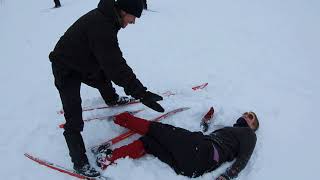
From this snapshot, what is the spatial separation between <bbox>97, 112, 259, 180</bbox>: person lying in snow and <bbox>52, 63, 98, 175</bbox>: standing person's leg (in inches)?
10.9

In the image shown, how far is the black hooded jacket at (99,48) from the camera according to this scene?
340 centimetres

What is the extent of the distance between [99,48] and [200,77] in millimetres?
3161

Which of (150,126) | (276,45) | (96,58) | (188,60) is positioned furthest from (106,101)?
(276,45)

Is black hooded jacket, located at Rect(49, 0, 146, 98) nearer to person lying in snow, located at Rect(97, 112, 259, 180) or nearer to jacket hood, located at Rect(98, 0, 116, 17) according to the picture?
jacket hood, located at Rect(98, 0, 116, 17)

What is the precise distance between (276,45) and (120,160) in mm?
5042

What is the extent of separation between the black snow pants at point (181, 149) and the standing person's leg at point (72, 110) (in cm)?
75

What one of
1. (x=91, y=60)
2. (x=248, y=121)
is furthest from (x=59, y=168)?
(x=248, y=121)

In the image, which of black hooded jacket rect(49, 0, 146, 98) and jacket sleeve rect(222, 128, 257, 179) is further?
jacket sleeve rect(222, 128, 257, 179)

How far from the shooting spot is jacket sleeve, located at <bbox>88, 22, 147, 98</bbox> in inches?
133

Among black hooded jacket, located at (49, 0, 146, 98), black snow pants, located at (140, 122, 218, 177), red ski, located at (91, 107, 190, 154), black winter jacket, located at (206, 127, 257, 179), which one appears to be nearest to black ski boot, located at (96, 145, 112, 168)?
red ski, located at (91, 107, 190, 154)

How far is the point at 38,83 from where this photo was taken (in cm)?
621

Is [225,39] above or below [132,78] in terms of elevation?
below

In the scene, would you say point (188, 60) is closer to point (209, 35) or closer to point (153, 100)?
point (209, 35)

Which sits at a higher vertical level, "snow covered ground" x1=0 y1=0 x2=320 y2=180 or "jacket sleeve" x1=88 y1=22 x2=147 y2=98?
"jacket sleeve" x1=88 y1=22 x2=147 y2=98
